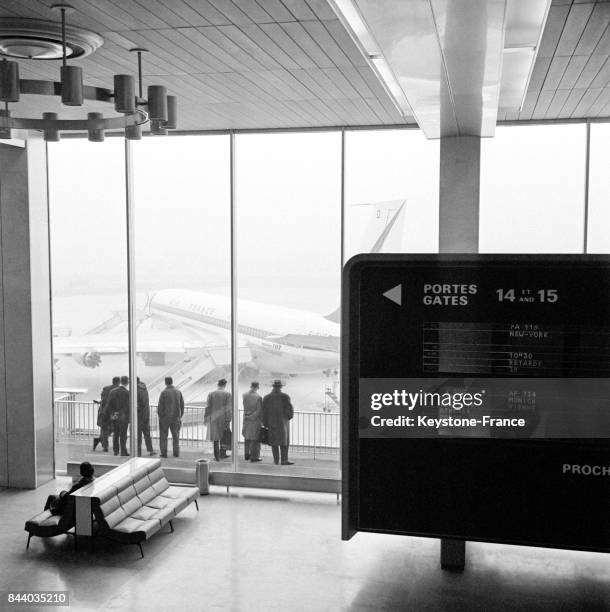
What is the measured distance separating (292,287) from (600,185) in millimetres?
3875

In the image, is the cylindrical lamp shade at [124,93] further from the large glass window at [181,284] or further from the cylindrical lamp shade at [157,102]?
the large glass window at [181,284]

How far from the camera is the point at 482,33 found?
283cm

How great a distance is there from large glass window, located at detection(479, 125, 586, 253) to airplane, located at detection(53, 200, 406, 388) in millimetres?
1510

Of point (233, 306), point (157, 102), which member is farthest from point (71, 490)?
point (157, 102)

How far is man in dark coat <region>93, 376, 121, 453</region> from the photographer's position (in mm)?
10094

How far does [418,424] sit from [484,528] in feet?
0.71

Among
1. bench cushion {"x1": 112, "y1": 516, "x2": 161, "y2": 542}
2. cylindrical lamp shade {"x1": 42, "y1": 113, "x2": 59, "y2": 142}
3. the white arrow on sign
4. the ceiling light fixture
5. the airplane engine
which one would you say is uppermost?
cylindrical lamp shade {"x1": 42, "y1": 113, "x2": 59, "y2": 142}

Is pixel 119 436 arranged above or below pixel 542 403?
below

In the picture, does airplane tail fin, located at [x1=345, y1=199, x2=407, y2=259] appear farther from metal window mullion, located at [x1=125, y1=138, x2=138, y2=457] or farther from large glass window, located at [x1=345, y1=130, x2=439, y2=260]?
metal window mullion, located at [x1=125, y1=138, x2=138, y2=457]

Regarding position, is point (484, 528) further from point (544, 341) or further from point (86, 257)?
point (86, 257)

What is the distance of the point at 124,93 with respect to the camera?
5.05 metres

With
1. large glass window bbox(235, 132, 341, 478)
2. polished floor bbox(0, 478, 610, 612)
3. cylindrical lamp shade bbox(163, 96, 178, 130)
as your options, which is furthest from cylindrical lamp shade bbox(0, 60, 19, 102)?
large glass window bbox(235, 132, 341, 478)

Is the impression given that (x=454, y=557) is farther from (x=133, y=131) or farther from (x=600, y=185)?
(x=133, y=131)

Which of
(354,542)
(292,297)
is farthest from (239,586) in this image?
(292,297)
